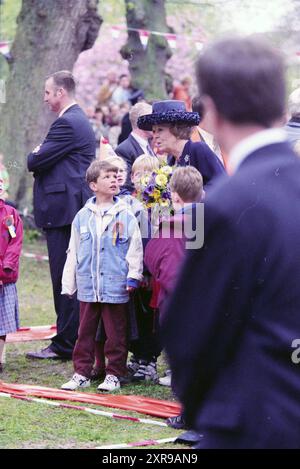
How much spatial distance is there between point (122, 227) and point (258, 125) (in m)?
4.71

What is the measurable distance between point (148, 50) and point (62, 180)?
9.89 m

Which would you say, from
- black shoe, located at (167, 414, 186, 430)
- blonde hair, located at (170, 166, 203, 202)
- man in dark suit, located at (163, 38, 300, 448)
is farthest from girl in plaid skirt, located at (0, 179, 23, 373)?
man in dark suit, located at (163, 38, 300, 448)

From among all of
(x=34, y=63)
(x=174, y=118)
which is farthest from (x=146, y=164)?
(x=34, y=63)

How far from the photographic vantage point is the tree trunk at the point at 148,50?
57.2 ft

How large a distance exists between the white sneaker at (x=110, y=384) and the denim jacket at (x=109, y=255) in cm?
57

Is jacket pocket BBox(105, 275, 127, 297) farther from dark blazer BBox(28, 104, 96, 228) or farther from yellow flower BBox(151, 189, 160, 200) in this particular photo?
dark blazer BBox(28, 104, 96, 228)

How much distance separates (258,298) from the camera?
8.47 ft

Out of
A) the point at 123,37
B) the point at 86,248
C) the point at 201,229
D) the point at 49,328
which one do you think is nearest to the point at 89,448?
the point at 86,248

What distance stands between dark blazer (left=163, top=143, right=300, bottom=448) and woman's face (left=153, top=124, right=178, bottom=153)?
4.53 meters

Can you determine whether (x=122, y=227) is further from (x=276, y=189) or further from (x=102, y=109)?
(x=102, y=109)

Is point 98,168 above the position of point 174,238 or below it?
above

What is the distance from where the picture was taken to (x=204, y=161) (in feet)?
22.8

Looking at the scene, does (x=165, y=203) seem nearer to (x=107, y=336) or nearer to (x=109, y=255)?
(x=109, y=255)

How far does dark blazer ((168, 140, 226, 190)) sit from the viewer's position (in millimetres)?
6945
